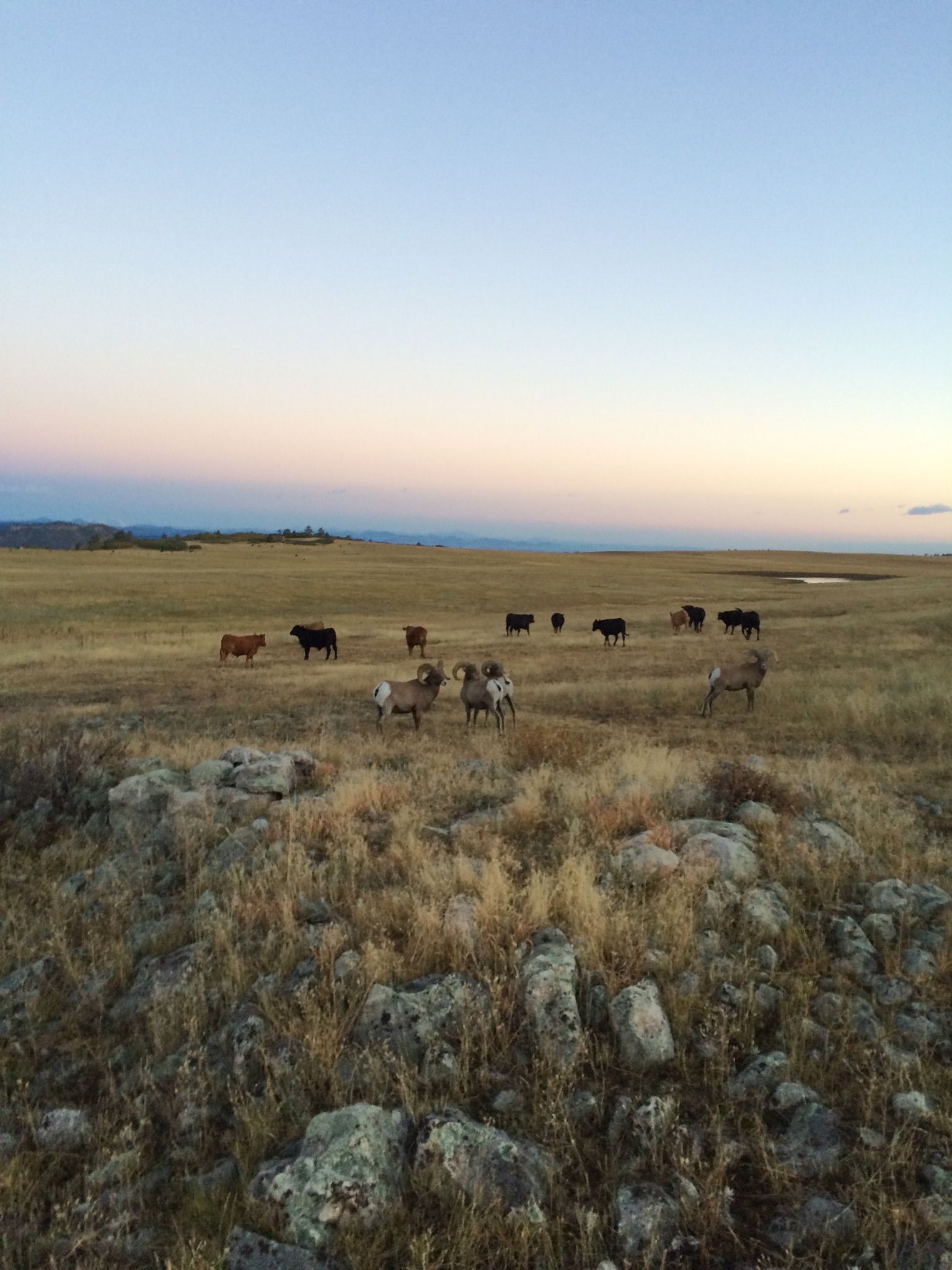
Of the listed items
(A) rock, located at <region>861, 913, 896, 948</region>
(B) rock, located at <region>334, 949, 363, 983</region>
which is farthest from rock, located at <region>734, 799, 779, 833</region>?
(B) rock, located at <region>334, 949, 363, 983</region>

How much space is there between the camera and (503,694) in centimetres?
1502

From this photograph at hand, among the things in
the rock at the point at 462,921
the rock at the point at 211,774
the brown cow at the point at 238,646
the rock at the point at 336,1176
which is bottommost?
the brown cow at the point at 238,646

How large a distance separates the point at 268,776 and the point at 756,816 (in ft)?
18.0

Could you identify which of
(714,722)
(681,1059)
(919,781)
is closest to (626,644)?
(714,722)

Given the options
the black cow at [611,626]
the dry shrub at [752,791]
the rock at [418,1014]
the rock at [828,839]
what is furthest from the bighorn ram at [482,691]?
the black cow at [611,626]

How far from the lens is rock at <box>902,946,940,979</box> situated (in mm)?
4531

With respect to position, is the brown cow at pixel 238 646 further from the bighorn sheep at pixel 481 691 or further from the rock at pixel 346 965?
the rock at pixel 346 965

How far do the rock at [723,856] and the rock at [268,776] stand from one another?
4.65 m

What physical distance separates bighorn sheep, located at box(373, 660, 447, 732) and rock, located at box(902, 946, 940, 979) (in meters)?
10.4

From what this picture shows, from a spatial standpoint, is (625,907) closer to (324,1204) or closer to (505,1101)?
(505,1101)

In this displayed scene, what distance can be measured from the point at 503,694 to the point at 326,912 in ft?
32.4

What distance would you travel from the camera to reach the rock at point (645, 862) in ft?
18.7

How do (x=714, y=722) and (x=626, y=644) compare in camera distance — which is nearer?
(x=714, y=722)

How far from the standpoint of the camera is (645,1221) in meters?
3.05
